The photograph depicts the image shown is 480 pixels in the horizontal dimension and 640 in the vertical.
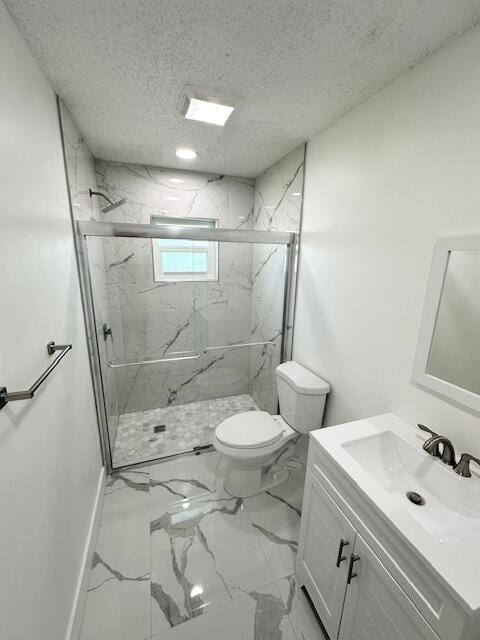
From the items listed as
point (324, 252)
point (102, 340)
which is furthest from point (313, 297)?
point (102, 340)

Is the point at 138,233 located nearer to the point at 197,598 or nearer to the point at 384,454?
the point at 384,454

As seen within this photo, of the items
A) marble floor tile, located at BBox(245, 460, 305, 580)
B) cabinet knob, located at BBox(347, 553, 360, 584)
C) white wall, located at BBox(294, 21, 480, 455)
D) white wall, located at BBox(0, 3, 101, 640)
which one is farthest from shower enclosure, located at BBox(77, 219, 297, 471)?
cabinet knob, located at BBox(347, 553, 360, 584)

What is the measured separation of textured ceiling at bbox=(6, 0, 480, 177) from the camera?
864mm

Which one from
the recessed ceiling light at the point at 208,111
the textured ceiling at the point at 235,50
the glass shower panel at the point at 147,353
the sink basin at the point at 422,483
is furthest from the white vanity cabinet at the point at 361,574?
the recessed ceiling light at the point at 208,111

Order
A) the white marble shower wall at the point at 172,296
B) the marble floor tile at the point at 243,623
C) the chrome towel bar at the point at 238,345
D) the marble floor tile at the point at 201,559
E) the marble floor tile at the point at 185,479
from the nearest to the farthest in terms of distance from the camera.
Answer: the marble floor tile at the point at 243,623, the marble floor tile at the point at 201,559, the marble floor tile at the point at 185,479, the white marble shower wall at the point at 172,296, the chrome towel bar at the point at 238,345

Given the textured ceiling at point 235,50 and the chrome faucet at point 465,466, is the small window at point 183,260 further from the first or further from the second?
the chrome faucet at point 465,466

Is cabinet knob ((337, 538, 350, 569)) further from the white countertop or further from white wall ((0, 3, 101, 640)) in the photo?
white wall ((0, 3, 101, 640))

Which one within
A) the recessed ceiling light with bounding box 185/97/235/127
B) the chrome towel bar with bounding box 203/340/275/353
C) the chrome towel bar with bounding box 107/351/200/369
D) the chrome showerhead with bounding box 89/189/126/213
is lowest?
the chrome towel bar with bounding box 107/351/200/369

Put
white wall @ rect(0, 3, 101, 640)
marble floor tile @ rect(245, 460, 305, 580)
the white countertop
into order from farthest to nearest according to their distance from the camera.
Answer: marble floor tile @ rect(245, 460, 305, 580) → white wall @ rect(0, 3, 101, 640) → the white countertop

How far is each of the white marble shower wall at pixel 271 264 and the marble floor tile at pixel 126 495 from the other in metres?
1.24

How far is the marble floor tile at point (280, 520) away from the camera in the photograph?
4.82 feet

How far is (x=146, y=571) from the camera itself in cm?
141

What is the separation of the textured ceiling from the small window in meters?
0.98

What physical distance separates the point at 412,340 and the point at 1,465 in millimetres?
1512
